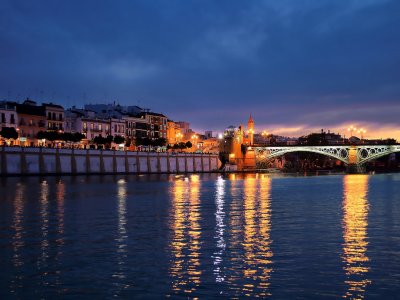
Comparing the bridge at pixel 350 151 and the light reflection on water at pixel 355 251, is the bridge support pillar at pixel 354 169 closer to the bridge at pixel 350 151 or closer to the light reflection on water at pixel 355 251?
the bridge at pixel 350 151

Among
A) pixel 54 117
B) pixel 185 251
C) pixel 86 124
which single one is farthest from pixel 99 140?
pixel 185 251

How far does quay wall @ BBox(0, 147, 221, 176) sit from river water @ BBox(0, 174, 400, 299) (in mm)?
62725

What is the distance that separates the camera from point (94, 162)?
118 meters

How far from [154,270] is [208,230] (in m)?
9.69

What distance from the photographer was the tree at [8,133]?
108 metres

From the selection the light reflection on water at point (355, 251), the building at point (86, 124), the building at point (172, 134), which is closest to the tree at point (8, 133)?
the building at point (86, 124)

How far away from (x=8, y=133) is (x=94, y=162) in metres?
18.1

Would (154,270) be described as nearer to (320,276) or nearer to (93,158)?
(320,276)

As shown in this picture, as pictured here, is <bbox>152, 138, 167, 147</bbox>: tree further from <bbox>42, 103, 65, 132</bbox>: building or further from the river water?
the river water

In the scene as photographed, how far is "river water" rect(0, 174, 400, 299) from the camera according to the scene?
16.5 m

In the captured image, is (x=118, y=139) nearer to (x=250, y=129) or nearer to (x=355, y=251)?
(x=250, y=129)

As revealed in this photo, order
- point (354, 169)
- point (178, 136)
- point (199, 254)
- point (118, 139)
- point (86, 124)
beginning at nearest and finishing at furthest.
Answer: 1. point (199, 254)
2. point (86, 124)
3. point (118, 139)
4. point (354, 169)
5. point (178, 136)

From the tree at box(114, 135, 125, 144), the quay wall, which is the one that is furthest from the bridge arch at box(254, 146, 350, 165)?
the tree at box(114, 135, 125, 144)

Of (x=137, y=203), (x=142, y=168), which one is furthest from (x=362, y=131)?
(x=137, y=203)
